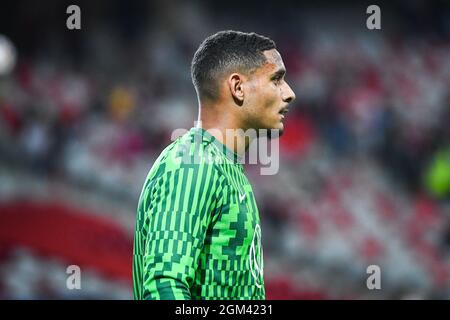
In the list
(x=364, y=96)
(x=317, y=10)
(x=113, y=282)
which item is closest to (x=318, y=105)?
→ (x=364, y=96)

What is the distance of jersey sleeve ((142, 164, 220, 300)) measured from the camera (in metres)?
1.89

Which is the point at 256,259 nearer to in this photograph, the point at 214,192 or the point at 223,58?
the point at 214,192

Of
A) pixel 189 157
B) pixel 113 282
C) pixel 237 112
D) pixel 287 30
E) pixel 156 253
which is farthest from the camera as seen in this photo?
pixel 287 30

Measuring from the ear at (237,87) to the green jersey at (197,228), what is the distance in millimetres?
148

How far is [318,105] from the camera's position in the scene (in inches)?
300

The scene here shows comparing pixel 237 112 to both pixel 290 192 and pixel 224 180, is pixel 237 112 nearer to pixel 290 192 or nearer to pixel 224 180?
pixel 224 180

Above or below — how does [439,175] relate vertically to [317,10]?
below

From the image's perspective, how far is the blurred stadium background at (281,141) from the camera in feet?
24.1

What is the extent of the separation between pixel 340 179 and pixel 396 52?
4.89 feet

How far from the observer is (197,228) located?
76.9 inches

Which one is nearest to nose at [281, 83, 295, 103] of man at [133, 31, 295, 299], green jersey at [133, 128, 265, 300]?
man at [133, 31, 295, 299]

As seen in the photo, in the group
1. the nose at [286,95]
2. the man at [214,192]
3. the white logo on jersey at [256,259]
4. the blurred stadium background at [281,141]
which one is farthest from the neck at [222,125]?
the blurred stadium background at [281,141]

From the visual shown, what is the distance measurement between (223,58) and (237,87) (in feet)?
0.34

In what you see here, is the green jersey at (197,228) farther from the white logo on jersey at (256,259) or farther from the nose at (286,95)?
the nose at (286,95)
